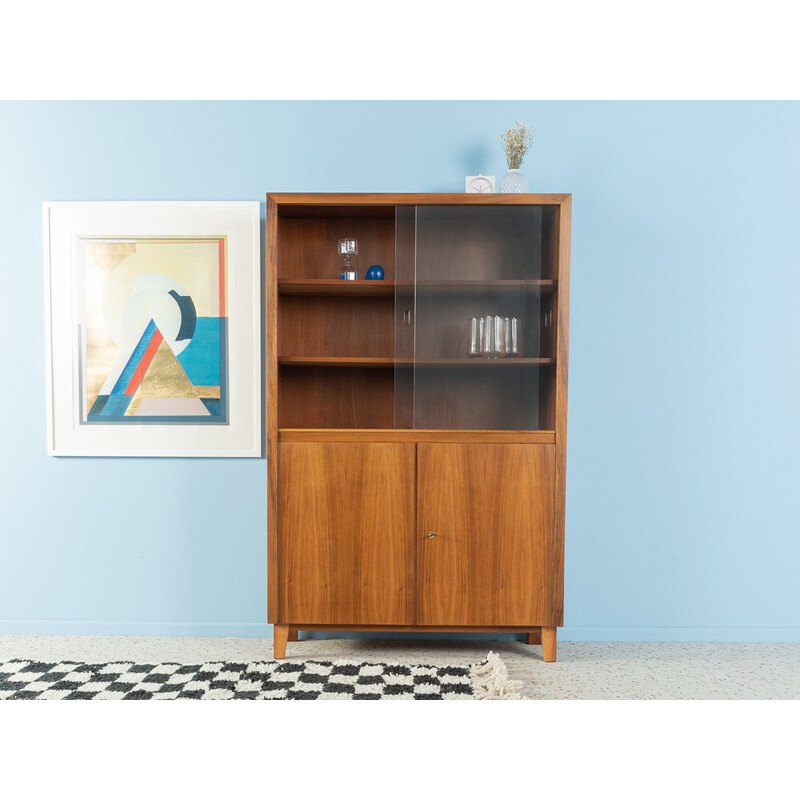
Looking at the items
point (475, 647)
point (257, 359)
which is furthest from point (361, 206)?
point (475, 647)

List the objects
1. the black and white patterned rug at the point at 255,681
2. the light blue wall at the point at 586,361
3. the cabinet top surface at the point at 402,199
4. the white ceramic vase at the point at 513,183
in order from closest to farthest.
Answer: the black and white patterned rug at the point at 255,681 < the cabinet top surface at the point at 402,199 < the white ceramic vase at the point at 513,183 < the light blue wall at the point at 586,361

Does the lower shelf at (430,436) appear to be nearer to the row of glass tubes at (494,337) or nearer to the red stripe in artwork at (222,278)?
the row of glass tubes at (494,337)

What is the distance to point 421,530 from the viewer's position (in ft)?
8.44

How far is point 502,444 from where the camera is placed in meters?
2.58

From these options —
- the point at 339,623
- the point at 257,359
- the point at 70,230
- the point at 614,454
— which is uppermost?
the point at 70,230

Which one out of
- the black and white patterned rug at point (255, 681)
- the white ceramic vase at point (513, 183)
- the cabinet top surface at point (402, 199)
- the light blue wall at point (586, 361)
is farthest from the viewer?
the light blue wall at point (586, 361)

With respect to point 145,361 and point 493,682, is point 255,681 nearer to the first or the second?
point 493,682

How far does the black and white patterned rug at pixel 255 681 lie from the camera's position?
2318mm

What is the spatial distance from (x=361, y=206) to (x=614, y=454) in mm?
1495

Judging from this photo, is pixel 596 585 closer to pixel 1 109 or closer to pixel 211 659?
pixel 211 659

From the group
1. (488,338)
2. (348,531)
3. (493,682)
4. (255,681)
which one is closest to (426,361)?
(488,338)

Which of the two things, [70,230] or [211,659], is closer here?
[211,659]

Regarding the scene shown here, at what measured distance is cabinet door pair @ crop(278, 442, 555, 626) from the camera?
8.44 ft

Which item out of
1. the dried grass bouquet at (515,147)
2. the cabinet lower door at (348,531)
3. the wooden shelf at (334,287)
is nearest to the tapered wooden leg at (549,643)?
the cabinet lower door at (348,531)
